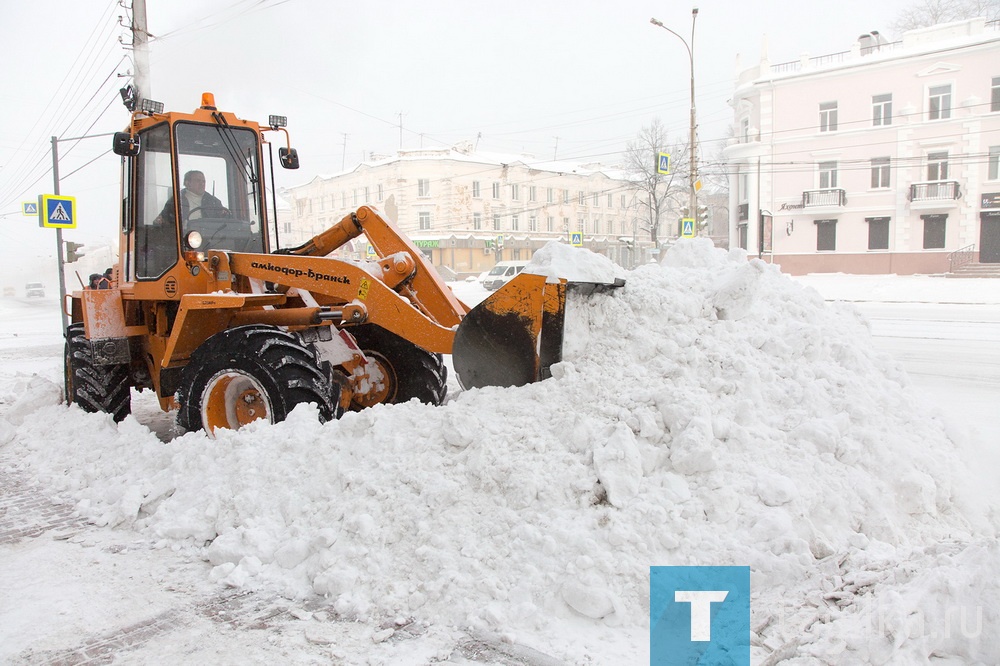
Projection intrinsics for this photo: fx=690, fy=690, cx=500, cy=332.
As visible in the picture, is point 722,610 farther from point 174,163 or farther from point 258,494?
point 174,163

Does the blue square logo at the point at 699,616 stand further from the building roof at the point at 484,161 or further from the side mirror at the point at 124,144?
the building roof at the point at 484,161

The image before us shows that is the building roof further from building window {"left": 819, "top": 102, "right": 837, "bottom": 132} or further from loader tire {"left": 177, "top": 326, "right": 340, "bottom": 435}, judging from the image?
loader tire {"left": 177, "top": 326, "right": 340, "bottom": 435}

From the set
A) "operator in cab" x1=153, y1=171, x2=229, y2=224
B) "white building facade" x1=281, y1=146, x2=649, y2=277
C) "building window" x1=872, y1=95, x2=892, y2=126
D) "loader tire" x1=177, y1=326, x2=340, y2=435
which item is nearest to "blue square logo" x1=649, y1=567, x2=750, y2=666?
"loader tire" x1=177, y1=326, x2=340, y2=435

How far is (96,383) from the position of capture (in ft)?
21.4

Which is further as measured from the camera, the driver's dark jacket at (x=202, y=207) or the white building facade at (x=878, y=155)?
the white building facade at (x=878, y=155)

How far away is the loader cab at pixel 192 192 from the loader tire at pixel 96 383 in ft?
3.20

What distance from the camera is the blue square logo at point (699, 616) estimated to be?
9.75 feet

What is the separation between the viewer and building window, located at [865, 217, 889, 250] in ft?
111

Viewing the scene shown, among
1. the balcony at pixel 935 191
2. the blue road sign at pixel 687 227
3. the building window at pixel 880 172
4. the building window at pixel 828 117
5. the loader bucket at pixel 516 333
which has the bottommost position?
the loader bucket at pixel 516 333

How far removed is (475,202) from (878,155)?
2744 cm

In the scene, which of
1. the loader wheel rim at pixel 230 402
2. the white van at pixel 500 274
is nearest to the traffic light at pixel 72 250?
the loader wheel rim at pixel 230 402

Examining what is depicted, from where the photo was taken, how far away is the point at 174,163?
608 cm

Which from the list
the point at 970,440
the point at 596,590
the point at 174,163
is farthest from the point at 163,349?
the point at 970,440

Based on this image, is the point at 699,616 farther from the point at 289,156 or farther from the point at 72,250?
the point at 72,250
